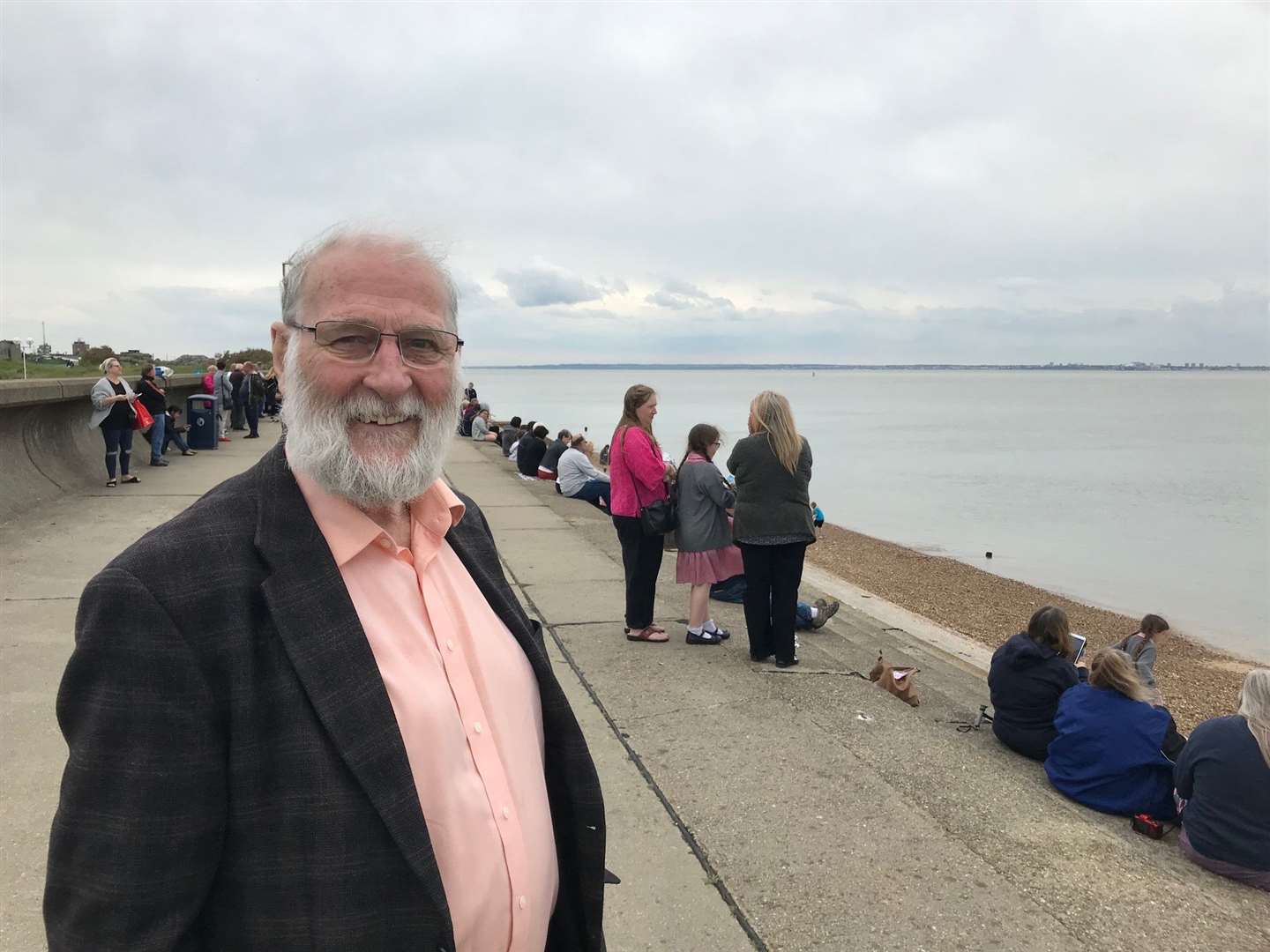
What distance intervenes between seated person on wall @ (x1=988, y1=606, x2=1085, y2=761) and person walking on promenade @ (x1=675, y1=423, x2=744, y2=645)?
1.92m

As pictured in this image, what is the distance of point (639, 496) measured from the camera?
21.3 ft

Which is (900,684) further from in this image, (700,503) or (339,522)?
(339,522)

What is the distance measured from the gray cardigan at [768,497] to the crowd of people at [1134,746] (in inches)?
64.2

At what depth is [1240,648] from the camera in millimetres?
14375

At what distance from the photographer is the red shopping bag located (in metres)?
11.3

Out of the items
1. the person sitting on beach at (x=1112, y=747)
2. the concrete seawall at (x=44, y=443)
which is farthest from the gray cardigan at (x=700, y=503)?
the concrete seawall at (x=44, y=443)

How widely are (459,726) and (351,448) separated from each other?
0.54 meters

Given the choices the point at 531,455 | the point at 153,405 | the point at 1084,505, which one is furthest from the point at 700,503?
the point at 1084,505

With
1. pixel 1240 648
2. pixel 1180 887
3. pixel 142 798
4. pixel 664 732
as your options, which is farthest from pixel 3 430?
pixel 1240 648

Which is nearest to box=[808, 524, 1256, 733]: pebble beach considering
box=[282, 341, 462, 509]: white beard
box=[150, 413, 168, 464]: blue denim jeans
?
box=[282, 341, 462, 509]: white beard

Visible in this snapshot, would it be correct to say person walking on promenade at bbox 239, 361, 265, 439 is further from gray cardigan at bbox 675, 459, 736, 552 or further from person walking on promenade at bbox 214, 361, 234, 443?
gray cardigan at bbox 675, 459, 736, 552

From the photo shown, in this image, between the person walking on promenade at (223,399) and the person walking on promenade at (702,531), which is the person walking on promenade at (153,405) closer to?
the person walking on promenade at (223,399)

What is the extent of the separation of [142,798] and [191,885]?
0.51ft

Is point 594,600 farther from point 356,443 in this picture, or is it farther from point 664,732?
point 356,443
